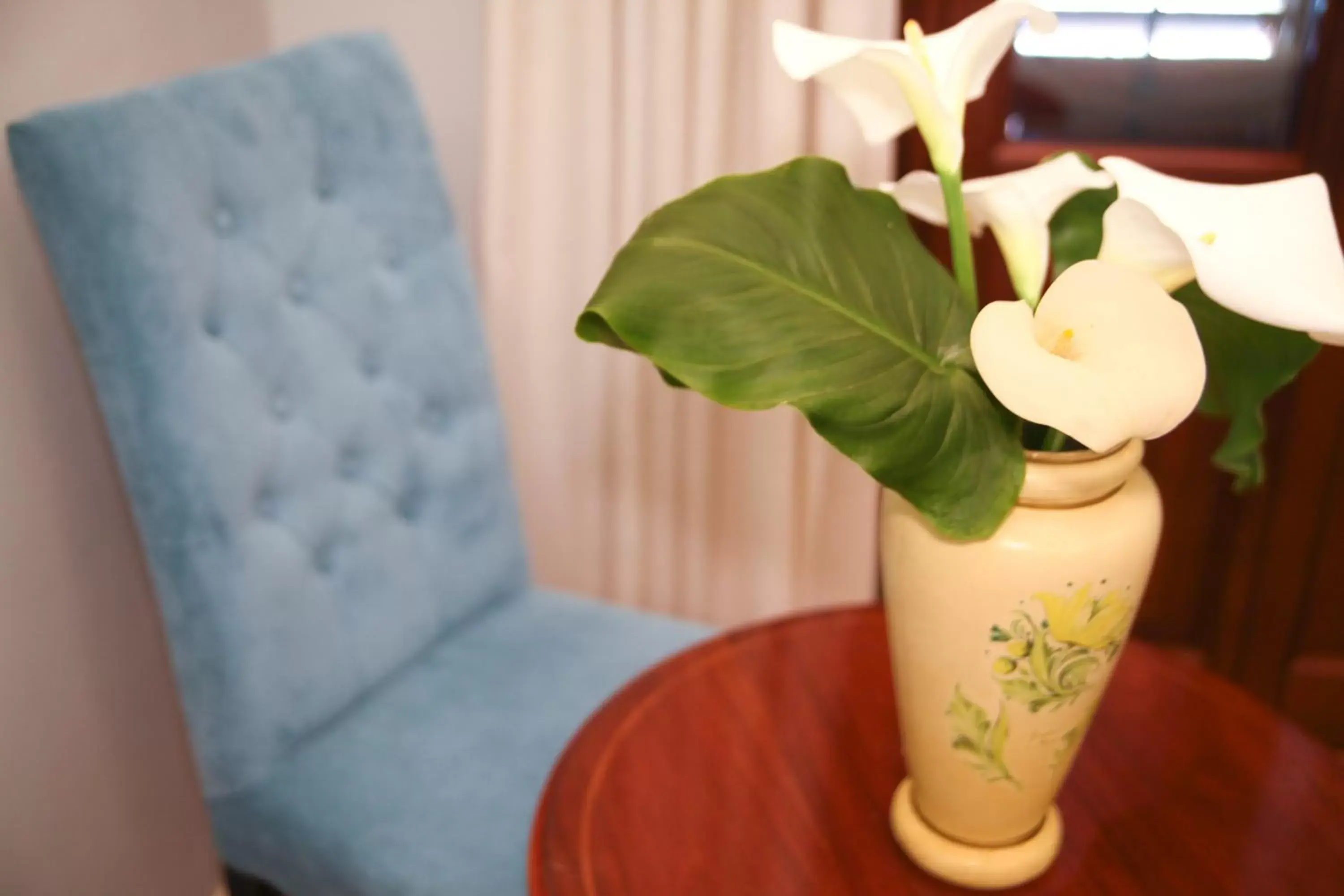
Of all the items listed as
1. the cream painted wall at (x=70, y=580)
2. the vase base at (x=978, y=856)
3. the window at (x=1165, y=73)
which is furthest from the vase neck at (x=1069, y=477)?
the window at (x=1165, y=73)

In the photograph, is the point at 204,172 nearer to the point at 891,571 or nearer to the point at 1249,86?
the point at 891,571

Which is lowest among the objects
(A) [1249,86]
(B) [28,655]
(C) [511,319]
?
(B) [28,655]

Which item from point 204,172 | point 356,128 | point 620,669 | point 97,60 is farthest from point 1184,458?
point 97,60

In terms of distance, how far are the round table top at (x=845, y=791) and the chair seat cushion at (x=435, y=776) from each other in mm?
158

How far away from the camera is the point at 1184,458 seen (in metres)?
1.74

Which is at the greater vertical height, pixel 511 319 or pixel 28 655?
pixel 511 319

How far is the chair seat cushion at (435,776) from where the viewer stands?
999 millimetres

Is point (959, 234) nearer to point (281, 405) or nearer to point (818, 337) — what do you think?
point (818, 337)

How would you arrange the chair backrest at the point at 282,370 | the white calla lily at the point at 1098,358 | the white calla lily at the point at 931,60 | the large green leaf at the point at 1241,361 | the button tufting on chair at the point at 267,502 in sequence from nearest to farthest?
1. the white calla lily at the point at 1098,358
2. the white calla lily at the point at 931,60
3. the large green leaf at the point at 1241,361
4. the chair backrest at the point at 282,370
5. the button tufting on chair at the point at 267,502

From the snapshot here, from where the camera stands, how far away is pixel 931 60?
752 millimetres

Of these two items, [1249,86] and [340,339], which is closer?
[340,339]

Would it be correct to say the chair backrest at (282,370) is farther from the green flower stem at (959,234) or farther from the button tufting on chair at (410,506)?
the green flower stem at (959,234)

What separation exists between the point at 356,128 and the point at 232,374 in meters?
0.31

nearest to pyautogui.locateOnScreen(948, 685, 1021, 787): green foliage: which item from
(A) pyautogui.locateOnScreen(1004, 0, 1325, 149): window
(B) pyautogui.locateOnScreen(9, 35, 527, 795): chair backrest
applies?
(B) pyautogui.locateOnScreen(9, 35, 527, 795): chair backrest
